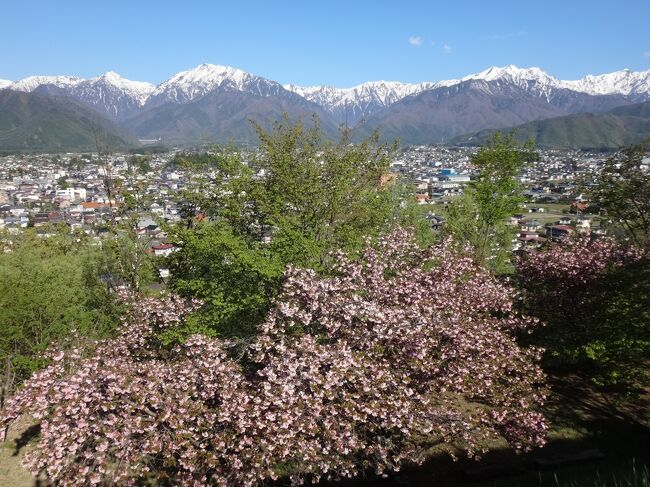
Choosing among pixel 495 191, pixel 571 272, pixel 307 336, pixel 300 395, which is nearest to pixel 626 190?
pixel 495 191

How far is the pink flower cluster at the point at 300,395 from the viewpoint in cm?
945

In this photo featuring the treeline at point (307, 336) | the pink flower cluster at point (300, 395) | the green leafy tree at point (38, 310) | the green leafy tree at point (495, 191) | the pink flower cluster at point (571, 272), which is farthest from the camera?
the green leafy tree at point (495, 191)

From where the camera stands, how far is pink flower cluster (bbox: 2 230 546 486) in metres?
9.45

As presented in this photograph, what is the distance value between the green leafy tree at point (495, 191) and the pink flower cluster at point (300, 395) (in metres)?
17.3

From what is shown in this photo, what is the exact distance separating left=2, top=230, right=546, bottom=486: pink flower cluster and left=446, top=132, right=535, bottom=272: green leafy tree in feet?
56.7

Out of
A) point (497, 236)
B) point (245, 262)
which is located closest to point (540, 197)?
point (497, 236)

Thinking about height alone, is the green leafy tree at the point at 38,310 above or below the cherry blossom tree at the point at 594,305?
below

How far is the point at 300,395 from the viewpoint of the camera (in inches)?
383

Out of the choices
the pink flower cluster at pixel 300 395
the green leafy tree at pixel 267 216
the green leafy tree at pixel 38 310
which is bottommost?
the green leafy tree at pixel 38 310

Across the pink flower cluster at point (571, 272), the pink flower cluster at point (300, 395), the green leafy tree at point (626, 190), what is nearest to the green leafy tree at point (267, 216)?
the pink flower cluster at point (300, 395)

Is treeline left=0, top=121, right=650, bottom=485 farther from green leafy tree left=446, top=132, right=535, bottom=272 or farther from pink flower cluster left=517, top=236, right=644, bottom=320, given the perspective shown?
green leafy tree left=446, top=132, right=535, bottom=272

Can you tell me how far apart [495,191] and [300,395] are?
24746 mm

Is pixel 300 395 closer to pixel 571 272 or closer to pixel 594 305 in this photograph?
pixel 594 305

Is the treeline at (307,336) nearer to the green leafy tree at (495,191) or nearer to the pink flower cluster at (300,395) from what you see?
the pink flower cluster at (300,395)
